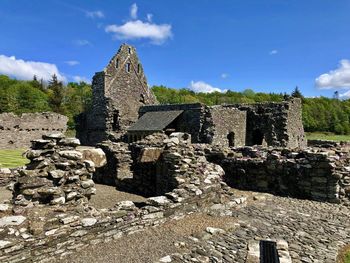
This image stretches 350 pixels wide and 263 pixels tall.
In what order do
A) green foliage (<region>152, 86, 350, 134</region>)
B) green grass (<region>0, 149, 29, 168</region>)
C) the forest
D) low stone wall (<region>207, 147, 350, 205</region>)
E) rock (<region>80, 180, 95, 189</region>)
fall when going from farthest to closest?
green foliage (<region>152, 86, 350, 134</region>) → the forest → green grass (<region>0, 149, 29, 168</region>) → low stone wall (<region>207, 147, 350, 205</region>) → rock (<region>80, 180, 95, 189</region>)

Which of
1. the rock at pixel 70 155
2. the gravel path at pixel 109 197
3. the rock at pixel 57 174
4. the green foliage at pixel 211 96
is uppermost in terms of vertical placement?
the green foliage at pixel 211 96

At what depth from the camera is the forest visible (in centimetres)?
7175

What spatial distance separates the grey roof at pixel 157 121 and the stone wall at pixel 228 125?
4.13m

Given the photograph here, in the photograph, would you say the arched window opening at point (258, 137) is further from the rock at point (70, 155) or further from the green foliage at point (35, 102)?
the green foliage at point (35, 102)

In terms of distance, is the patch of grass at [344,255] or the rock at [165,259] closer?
the rock at [165,259]

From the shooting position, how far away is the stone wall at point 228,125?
27.0 meters

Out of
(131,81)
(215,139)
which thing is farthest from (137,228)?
(131,81)

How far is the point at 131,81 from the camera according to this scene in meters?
38.8

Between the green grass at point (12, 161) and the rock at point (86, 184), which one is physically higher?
the rock at point (86, 184)

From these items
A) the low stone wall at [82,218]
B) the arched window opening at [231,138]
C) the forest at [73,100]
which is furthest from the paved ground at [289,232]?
the forest at [73,100]

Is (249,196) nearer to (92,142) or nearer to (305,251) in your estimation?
(305,251)

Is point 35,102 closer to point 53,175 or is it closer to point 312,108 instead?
point 53,175

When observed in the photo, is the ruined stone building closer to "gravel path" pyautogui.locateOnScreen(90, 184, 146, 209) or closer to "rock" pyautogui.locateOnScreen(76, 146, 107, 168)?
"gravel path" pyautogui.locateOnScreen(90, 184, 146, 209)

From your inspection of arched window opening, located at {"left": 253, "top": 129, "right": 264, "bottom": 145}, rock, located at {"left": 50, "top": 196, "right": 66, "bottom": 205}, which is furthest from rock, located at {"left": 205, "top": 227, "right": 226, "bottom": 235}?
arched window opening, located at {"left": 253, "top": 129, "right": 264, "bottom": 145}
